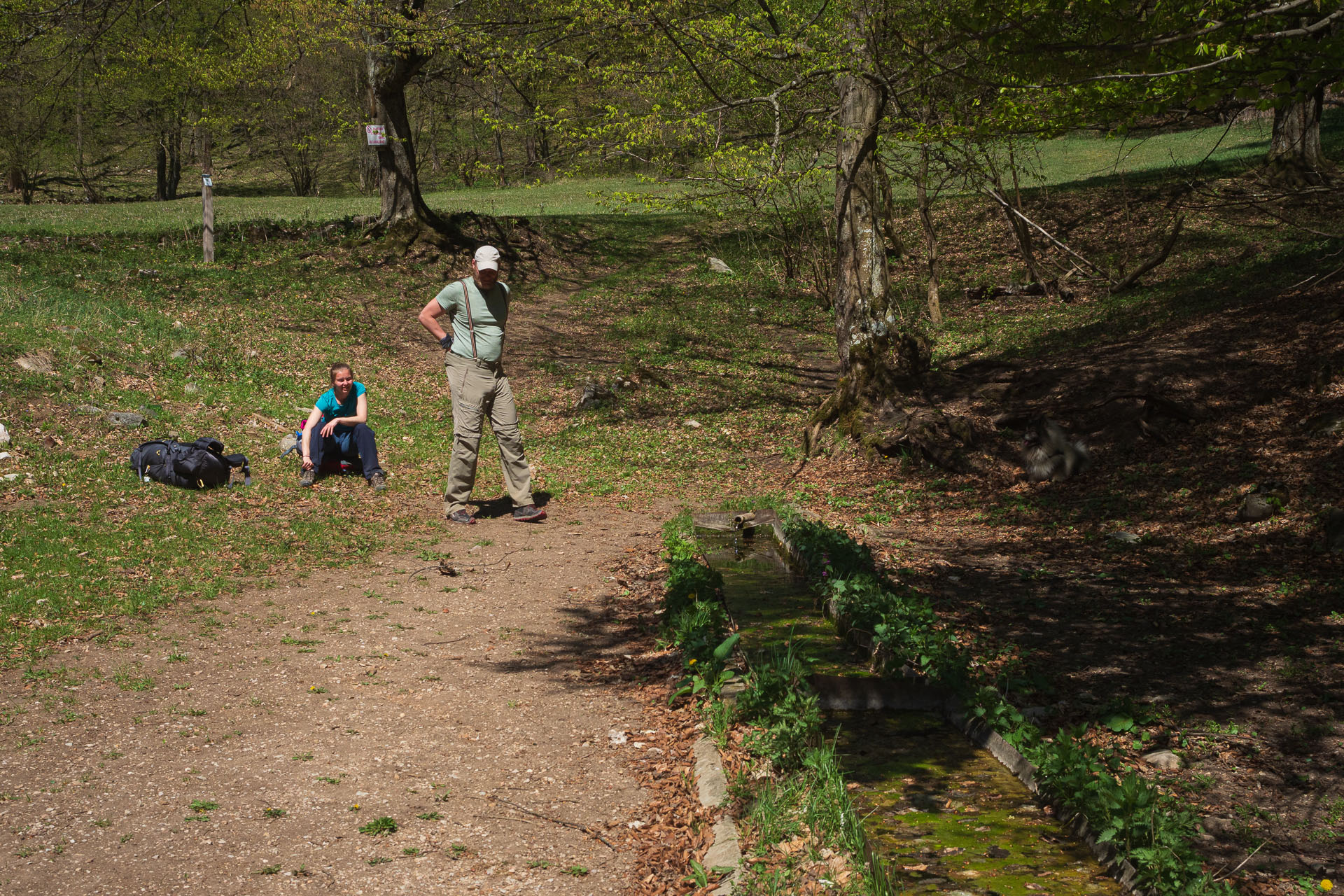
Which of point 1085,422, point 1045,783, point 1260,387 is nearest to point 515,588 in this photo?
point 1045,783

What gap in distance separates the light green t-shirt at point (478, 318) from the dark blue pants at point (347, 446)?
6.11ft

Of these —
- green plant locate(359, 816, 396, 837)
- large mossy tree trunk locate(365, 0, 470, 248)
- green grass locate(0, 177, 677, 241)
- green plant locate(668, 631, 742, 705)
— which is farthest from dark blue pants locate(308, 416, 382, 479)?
large mossy tree trunk locate(365, 0, 470, 248)

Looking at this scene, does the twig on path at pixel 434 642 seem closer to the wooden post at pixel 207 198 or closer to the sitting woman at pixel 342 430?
the sitting woman at pixel 342 430

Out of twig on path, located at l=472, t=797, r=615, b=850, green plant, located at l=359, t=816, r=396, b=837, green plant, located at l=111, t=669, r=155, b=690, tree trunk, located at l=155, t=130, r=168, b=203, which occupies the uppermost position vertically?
tree trunk, located at l=155, t=130, r=168, b=203

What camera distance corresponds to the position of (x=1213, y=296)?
47.9 ft

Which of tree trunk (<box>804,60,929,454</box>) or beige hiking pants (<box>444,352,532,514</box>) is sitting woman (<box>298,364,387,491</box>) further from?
tree trunk (<box>804,60,929,454</box>)

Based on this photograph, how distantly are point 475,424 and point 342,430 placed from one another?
6.68 feet

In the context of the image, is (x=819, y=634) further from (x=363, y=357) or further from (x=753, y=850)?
(x=363, y=357)

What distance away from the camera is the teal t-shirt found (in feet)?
32.9

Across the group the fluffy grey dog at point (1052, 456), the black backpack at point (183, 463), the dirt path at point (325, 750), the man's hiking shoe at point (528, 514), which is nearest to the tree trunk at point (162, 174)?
the black backpack at point (183, 463)

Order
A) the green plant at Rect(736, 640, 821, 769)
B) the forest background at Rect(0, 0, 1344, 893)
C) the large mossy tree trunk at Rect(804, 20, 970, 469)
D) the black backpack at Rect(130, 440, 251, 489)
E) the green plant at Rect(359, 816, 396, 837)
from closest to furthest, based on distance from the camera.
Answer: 1. the green plant at Rect(359, 816, 396, 837)
2. the green plant at Rect(736, 640, 821, 769)
3. the forest background at Rect(0, 0, 1344, 893)
4. the black backpack at Rect(130, 440, 251, 489)
5. the large mossy tree trunk at Rect(804, 20, 970, 469)

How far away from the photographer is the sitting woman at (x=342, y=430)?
9.98 meters

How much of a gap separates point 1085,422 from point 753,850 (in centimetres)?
840

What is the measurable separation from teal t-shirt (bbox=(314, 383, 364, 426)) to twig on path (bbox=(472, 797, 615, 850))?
650 centimetres
